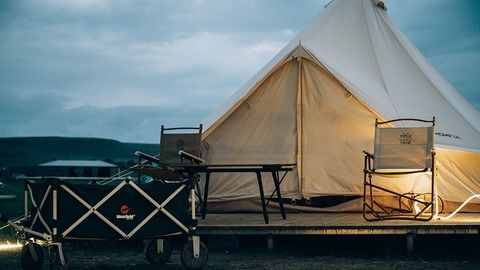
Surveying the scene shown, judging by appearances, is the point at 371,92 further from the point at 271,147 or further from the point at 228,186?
the point at 228,186

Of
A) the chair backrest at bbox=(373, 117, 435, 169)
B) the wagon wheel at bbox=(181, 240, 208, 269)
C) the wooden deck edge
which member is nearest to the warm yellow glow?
the wooden deck edge

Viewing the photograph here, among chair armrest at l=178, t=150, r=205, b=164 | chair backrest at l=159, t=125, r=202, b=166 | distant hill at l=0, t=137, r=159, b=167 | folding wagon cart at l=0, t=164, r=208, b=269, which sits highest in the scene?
distant hill at l=0, t=137, r=159, b=167

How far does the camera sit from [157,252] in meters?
6.53

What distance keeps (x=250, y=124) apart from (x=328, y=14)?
82.1 inches

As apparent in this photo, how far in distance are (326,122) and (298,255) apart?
2.03 metres

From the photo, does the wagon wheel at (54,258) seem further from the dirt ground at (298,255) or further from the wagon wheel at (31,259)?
the dirt ground at (298,255)

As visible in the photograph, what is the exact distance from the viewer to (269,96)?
8727mm

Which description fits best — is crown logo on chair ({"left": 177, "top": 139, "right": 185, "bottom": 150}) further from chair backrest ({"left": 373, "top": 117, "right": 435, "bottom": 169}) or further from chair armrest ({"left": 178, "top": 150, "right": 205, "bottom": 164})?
chair backrest ({"left": 373, "top": 117, "right": 435, "bottom": 169})

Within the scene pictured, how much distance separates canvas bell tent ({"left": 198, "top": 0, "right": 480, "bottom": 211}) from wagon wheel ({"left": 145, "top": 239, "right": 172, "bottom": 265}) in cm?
210

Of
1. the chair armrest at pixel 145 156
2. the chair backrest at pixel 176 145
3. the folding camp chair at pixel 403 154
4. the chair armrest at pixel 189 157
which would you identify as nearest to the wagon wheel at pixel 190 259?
the chair armrest at pixel 189 157

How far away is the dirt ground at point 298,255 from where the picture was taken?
20.9 ft

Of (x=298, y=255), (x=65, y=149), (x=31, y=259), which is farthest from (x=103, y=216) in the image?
(x=65, y=149)

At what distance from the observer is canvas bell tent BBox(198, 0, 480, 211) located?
27.1ft

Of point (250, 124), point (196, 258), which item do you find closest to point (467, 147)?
point (250, 124)
